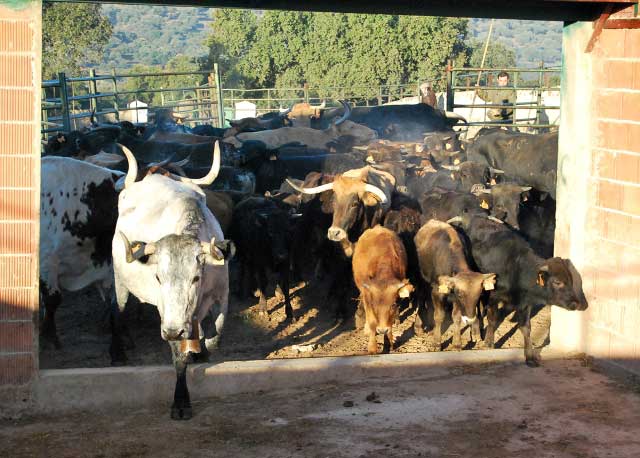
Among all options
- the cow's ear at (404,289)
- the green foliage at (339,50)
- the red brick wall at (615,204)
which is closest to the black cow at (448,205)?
the cow's ear at (404,289)

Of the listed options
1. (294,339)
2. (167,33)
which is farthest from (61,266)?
(167,33)

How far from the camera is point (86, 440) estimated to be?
630cm

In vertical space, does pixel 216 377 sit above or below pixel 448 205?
below

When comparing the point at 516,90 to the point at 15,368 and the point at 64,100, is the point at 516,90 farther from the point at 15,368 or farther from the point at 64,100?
the point at 15,368

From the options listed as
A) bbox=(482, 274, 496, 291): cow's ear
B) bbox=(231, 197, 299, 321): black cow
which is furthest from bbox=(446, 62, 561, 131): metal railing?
bbox=(482, 274, 496, 291): cow's ear

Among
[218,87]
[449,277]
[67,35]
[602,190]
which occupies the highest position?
[67,35]

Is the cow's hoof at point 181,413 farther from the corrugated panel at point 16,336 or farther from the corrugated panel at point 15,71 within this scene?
the corrugated panel at point 15,71

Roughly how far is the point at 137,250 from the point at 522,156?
10.3 metres

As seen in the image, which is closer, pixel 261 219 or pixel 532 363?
pixel 532 363

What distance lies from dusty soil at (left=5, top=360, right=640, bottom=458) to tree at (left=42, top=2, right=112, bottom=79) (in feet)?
146

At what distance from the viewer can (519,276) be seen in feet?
28.7

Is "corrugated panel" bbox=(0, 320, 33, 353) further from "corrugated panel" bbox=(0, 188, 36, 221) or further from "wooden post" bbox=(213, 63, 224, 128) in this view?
Answer: "wooden post" bbox=(213, 63, 224, 128)

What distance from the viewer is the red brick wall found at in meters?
7.35

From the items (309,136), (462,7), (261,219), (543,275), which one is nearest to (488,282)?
(543,275)
